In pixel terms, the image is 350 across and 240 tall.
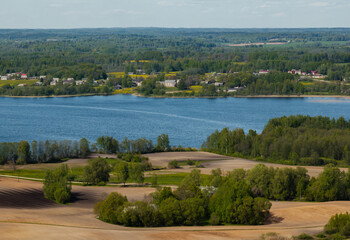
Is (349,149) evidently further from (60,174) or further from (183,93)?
(183,93)

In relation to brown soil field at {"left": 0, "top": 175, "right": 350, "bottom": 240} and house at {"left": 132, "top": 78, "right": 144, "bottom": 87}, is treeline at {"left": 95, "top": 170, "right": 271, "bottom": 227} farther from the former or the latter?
house at {"left": 132, "top": 78, "right": 144, "bottom": 87}

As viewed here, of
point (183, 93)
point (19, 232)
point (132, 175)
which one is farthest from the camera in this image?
point (183, 93)

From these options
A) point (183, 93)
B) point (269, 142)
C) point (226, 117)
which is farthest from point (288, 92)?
point (269, 142)

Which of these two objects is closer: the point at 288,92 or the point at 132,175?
the point at 132,175

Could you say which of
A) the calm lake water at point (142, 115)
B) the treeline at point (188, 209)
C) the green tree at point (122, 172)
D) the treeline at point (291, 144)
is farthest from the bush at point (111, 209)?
the calm lake water at point (142, 115)

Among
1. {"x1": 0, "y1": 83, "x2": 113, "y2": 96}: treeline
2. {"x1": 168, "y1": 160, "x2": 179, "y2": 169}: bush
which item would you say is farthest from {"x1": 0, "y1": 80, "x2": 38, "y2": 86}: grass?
{"x1": 168, "y1": 160, "x2": 179, "y2": 169}: bush

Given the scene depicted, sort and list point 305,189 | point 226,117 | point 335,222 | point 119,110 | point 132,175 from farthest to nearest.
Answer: point 119,110, point 226,117, point 132,175, point 305,189, point 335,222

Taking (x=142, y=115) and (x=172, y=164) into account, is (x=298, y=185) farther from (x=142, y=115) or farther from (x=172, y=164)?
(x=142, y=115)

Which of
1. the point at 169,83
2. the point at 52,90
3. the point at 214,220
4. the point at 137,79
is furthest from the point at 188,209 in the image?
the point at 137,79
